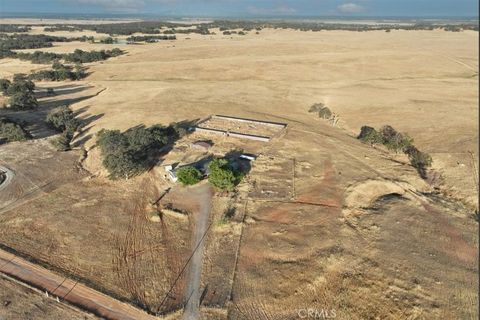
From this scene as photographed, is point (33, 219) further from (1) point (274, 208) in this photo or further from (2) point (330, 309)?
(2) point (330, 309)

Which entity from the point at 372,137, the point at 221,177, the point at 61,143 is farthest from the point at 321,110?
the point at 61,143

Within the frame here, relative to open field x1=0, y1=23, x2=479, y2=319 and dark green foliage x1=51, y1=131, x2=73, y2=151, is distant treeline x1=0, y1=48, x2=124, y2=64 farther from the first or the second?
dark green foliage x1=51, y1=131, x2=73, y2=151

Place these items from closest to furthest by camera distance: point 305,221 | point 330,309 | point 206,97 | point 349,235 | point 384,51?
point 330,309
point 349,235
point 305,221
point 206,97
point 384,51

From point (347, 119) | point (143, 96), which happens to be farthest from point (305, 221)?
point (143, 96)

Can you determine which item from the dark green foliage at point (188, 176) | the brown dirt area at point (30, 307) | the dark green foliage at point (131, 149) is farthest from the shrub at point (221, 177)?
the brown dirt area at point (30, 307)

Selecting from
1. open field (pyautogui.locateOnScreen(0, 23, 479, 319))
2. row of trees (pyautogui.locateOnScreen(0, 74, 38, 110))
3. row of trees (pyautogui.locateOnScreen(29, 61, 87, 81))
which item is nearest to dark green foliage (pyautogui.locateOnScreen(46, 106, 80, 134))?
open field (pyautogui.locateOnScreen(0, 23, 479, 319))

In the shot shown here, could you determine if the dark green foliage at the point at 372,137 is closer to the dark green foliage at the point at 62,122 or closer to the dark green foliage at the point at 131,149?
the dark green foliage at the point at 131,149
